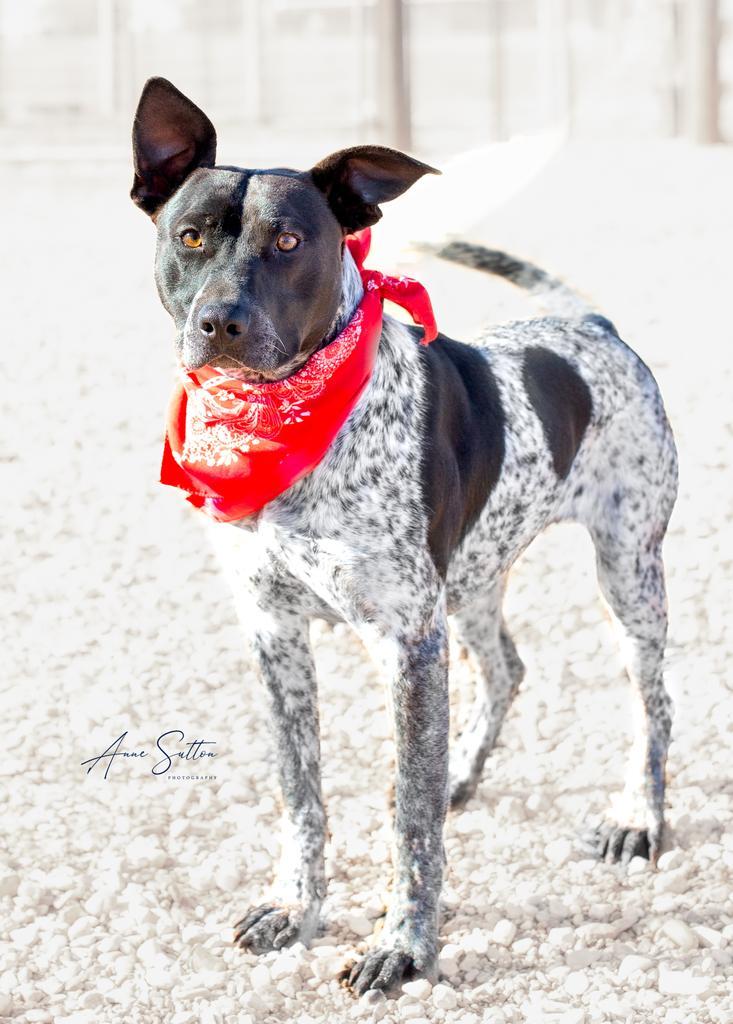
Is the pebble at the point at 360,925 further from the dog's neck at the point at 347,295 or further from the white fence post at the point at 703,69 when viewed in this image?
the white fence post at the point at 703,69

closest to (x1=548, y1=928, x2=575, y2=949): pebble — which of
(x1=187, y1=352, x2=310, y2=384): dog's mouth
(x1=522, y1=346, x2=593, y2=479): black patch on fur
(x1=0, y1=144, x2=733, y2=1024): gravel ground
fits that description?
(x1=0, y1=144, x2=733, y2=1024): gravel ground

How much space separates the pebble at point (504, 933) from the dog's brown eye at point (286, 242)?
6.41 ft

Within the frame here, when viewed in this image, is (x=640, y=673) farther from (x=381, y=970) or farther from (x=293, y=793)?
(x=381, y=970)

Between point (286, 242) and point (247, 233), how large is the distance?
0.31 feet

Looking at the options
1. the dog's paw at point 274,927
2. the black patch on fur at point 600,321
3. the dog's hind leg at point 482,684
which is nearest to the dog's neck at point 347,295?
the black patch on fur at point 600,321

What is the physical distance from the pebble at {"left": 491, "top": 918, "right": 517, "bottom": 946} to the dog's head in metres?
1.67

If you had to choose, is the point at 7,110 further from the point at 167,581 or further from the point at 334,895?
the point at 334,895

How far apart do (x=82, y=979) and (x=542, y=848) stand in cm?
146

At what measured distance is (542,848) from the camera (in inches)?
167

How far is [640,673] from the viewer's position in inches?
169

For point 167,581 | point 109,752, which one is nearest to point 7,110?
point 167,581

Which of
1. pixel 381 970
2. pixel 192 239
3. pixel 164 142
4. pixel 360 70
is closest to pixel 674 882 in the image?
pixel 381 970

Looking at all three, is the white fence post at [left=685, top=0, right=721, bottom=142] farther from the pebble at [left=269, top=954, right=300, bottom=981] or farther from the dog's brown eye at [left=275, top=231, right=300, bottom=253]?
the pebble at [left=269, top=954, right=300, bottom=981]

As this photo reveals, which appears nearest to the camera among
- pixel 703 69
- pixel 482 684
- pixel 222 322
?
pixel 222 322
